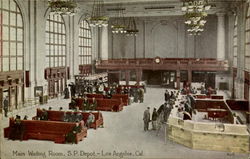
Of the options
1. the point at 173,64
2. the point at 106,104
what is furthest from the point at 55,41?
the point at 173,64

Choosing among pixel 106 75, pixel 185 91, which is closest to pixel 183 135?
pixel 185 91

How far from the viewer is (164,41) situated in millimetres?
38688

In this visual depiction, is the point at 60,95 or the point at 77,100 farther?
the point at 60,95

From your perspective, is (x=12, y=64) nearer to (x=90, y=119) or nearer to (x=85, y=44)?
(x=90, y=119)

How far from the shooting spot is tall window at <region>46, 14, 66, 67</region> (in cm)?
2556

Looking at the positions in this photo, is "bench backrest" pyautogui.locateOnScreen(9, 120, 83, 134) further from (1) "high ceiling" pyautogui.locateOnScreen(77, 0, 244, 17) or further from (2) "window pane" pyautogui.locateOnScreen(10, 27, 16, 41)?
(1) "high ceiling" pyautogui.locateOnScreen(77, 0, 244, 17)

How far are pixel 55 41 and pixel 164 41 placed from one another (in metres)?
16.5

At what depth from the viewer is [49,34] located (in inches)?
1008

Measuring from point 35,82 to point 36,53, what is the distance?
2.27m

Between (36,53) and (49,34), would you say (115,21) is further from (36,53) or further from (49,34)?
(36,53)

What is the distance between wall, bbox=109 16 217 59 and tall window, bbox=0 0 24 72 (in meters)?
19.3

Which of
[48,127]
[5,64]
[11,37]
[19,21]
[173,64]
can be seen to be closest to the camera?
[48,127]

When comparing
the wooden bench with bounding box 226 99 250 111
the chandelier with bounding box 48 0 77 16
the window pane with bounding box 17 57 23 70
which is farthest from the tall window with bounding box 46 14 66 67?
the wooden bench with bounding box 226 99 250 111

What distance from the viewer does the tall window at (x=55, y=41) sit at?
2556cm
